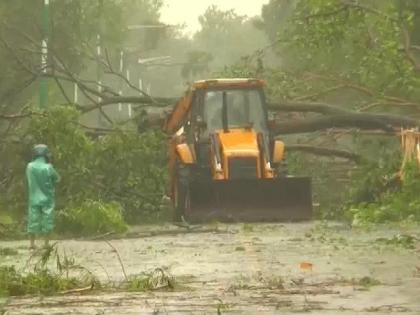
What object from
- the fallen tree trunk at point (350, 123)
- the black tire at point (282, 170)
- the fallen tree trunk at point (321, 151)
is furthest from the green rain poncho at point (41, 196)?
the fallen tree trunk at point (321, 151)

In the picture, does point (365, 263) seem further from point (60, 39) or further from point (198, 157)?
point (60, 39)

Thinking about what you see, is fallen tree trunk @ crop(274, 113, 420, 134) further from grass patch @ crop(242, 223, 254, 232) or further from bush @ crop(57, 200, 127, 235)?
bush @ crop(57, 200, 127, 235)

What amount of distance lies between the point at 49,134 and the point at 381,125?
730 cm

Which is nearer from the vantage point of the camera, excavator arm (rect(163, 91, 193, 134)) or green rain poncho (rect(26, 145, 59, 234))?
green rain poncho (rect(26, 145, 59, 234))

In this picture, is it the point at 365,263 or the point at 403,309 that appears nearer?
the point at 403,309

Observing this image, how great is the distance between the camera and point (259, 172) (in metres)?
24.4

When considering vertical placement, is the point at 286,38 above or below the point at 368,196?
above

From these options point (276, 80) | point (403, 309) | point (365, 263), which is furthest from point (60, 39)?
point (403, 309)

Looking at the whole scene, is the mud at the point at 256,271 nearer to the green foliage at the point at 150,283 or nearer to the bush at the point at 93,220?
the green foliage at the point at 150,283

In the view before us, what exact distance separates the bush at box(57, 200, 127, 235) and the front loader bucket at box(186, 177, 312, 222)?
92.1 inches

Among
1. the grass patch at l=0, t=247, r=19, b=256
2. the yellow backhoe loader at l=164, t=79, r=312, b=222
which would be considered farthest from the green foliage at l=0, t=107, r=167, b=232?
the grass patch at l=0, t=247, r=19, b=256

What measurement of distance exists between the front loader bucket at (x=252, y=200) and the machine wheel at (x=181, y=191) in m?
0.67

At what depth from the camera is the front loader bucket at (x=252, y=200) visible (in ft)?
76.8

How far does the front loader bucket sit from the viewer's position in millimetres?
23406
